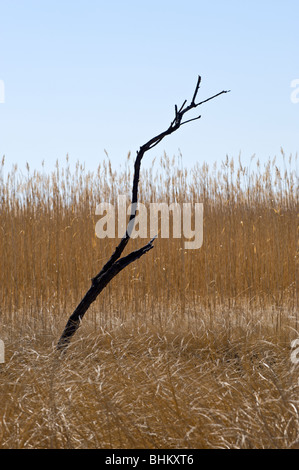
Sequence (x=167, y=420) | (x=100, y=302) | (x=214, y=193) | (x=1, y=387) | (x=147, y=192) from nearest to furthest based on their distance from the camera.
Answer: (x=167, y=420)
(x=1, y=387)
(x=100, y=302)
(x=147, y=192)
(x=214, y=193)

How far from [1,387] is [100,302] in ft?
4.83

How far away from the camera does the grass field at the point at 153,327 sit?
1652 millimetres

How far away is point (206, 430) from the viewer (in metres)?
1.61

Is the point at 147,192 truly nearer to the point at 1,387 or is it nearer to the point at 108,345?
the point at 108,345

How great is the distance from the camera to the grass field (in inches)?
65.1

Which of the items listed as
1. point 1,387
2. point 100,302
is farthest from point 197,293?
point 1,387

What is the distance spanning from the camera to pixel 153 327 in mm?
3096

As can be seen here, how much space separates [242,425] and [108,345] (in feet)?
4.87

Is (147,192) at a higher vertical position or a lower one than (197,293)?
higher

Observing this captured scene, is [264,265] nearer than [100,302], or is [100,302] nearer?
[100,302]

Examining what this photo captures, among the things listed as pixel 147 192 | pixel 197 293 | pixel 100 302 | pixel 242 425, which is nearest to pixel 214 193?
pixel 147 192
